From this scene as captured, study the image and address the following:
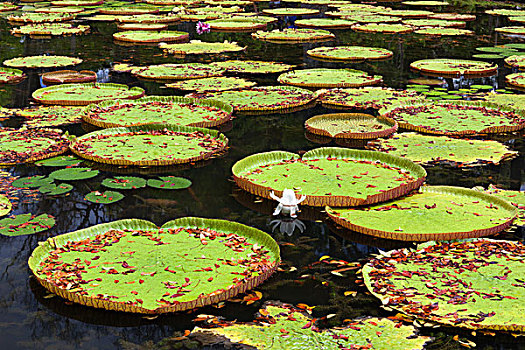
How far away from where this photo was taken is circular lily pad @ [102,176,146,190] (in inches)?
235

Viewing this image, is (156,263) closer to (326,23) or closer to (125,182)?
(125,182)

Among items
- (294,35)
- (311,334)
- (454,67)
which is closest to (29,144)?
(311,334)

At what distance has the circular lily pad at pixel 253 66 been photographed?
1101cm

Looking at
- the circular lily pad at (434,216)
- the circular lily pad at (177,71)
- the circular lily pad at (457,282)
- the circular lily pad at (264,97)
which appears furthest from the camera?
the circular lily pad at (177,71)

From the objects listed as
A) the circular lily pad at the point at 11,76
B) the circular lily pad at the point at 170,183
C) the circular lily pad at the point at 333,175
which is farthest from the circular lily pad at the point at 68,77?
the circular lily pad at the point at 333,175

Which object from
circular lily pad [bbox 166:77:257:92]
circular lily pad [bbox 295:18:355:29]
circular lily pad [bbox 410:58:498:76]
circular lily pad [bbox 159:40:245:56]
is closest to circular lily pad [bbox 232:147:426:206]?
circular lily pad [bbox 166:77:257:92]

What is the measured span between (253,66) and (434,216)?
6823 millimetres

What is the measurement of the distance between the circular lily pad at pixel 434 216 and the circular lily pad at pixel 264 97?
3.51 metres

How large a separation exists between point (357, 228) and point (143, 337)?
1.94m

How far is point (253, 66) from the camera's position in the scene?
1137 centimetres

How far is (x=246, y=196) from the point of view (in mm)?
5840

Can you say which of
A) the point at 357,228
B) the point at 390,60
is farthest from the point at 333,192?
the point at 390,60

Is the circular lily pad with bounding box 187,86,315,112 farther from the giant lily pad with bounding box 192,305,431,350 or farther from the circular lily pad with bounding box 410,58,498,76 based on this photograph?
the giant lily pad with bounding box 192,305,431,350

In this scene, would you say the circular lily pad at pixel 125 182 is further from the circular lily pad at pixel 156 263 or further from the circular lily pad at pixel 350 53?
the circular lily pad at pixel 350 53
